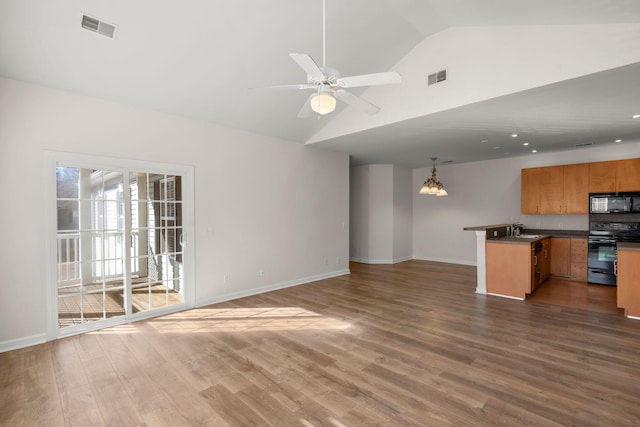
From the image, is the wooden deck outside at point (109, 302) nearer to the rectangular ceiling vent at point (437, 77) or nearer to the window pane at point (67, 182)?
the window pane at point (67, 182)

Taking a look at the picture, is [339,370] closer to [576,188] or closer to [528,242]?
[528,242]

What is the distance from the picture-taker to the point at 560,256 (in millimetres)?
6270

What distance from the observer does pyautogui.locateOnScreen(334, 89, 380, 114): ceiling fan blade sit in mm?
2340

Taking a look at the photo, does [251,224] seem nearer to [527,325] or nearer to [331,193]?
[331,193]

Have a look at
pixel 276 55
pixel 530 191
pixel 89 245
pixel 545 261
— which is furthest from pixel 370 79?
pixel 530 191

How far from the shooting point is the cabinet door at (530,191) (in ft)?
21.4

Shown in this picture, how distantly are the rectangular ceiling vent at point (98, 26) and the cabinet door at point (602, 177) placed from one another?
802cm

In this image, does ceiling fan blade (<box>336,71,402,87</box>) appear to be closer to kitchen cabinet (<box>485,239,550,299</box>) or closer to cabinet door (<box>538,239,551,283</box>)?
kitchen cabinet (<box>485,239,550,299</box>)

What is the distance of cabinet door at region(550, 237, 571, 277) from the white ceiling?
2323 mm

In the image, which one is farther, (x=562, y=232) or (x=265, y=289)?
(x=562, y=232)

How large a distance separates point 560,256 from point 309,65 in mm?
6946

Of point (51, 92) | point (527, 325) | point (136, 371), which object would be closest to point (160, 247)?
point (136, 371)

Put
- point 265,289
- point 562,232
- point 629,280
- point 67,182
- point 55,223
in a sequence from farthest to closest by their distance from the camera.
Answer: point 562,232, point 265,289, point 629,280, point 67,182, point 55,223

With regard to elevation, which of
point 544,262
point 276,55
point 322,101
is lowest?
point 544,262
